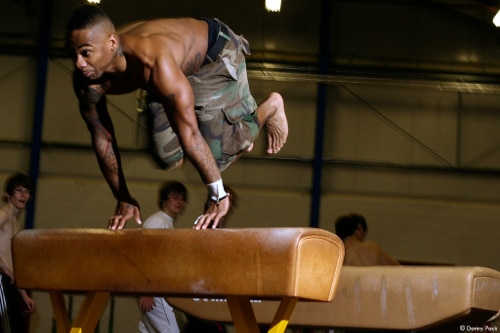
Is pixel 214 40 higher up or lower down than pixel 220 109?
higher up

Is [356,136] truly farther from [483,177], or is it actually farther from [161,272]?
[161,272]

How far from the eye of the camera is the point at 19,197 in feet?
23.2

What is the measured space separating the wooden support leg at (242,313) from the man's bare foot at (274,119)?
6.28ft

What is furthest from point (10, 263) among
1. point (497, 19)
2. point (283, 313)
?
point (497, 19)

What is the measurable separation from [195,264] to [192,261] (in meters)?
0.02

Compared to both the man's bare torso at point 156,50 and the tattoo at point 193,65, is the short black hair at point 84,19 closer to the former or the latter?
the man's bare torso at point 156,50

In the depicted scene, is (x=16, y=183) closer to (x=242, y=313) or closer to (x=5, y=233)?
(x=5, y=233)

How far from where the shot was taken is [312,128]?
13.3 meters

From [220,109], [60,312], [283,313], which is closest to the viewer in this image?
[283,313]

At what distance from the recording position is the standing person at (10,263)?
684 centimetres

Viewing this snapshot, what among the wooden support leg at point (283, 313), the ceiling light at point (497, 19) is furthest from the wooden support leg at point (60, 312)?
the ceiling light at point (497, 19)

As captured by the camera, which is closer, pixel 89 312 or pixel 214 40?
pixel 89 312

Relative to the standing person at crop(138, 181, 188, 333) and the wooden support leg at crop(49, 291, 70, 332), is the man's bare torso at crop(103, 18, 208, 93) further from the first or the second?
the standing person at crop(138, 181, 188, 333)

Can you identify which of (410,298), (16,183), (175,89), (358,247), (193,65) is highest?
(193,65)
